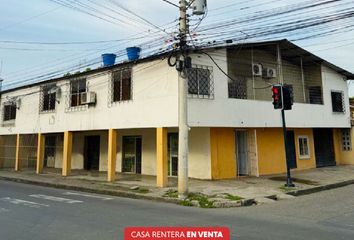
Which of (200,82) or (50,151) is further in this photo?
(50,151)

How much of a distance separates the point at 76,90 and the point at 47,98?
311 cm

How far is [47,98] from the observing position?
20.4 meters

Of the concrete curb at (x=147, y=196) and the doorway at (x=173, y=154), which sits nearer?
the concrete curb at (x=147, y=196)

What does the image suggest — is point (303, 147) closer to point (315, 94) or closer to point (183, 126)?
point (315, 94)

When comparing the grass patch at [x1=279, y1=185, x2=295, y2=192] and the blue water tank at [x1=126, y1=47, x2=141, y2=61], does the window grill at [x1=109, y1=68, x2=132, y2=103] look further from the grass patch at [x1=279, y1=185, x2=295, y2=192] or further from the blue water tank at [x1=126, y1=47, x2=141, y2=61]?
the grass patch at [x1=279, y1=185, x2=295, y2=192]

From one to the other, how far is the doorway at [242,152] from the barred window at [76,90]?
8.28 m

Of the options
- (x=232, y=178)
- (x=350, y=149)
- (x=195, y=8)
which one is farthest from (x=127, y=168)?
(x=350, y=149)

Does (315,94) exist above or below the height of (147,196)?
above

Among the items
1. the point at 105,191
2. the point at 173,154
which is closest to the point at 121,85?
the point at 173,154

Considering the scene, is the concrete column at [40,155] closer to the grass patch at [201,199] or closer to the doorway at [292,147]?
the grass patch at [201,199]

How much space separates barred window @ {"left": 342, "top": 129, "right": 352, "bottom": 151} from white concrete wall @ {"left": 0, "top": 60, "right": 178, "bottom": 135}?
44.0ft

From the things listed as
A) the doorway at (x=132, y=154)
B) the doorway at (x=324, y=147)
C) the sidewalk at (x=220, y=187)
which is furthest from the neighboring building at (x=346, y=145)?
the doorway at (x=132, y=154)

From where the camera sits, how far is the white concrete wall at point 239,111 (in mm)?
13852

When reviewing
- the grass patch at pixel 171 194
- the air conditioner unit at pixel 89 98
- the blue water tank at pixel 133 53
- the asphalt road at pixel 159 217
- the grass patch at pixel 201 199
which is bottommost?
the asphalt road at pixel 159 217
